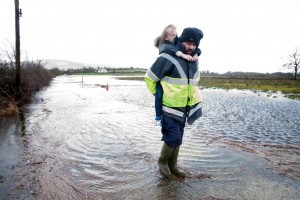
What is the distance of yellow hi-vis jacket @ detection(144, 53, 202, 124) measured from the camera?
3.71 meters

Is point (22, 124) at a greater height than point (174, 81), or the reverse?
point (174, 81)

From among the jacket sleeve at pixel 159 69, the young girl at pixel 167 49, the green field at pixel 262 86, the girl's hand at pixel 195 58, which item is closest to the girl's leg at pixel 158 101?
the young girl at pixel 167 49

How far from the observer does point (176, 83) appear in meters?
3.73

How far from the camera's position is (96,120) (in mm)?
8992

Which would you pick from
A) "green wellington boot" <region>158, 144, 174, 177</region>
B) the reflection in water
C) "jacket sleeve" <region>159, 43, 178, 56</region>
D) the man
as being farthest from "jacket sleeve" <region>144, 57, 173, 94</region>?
the reflection in water

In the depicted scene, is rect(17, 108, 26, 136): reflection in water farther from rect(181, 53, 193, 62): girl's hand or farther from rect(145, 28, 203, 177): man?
rect(181, 53, 193, 62): girl's hand

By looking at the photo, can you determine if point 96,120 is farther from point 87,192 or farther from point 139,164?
point 87,192

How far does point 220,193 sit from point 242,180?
68cm

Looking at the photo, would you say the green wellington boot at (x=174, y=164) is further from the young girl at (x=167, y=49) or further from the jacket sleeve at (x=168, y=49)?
the jacket sleeve at (x=168, y=49)

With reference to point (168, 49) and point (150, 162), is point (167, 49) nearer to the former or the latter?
point (168, 49)

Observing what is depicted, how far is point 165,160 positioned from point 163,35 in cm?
195

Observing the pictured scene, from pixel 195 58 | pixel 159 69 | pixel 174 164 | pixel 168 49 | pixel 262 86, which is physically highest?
pixel 168 49

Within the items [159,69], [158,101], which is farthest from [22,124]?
[159,69]

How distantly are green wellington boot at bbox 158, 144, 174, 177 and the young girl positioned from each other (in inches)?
17.7
